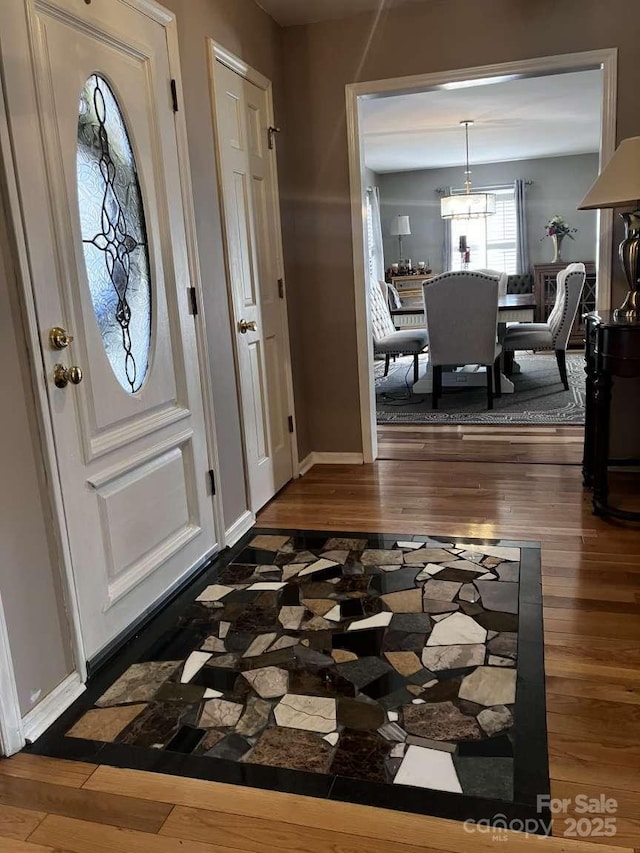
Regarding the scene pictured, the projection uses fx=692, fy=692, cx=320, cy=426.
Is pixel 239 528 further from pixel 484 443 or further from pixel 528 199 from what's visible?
pixel 528 199

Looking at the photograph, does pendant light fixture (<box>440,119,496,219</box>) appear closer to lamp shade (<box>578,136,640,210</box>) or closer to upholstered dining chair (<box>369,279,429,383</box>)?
upholstered dining chair (<box>369,279,429,383</box>)

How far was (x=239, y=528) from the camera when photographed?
3.10 m

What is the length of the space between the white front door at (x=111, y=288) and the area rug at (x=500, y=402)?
9.03 ft

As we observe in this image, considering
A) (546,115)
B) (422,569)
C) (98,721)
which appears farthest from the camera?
(546,115)

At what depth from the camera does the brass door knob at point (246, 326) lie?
318 cm

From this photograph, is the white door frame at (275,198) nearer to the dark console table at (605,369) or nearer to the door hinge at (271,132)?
the door hinge at (271,132)

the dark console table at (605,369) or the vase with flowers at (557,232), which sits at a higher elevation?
the vase with flowers at (557,232)

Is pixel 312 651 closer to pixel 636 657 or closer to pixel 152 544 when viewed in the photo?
pixel 152 544

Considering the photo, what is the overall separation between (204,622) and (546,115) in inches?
234

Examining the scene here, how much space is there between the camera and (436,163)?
30.1ft

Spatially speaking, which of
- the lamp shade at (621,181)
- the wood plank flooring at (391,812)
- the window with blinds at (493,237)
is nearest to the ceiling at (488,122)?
the window with blinds at (493,237)

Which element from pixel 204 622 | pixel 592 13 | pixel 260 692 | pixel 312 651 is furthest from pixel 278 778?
pixel 592 13

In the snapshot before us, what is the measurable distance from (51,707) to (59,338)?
1000 mm

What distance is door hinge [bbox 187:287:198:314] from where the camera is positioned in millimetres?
2691
